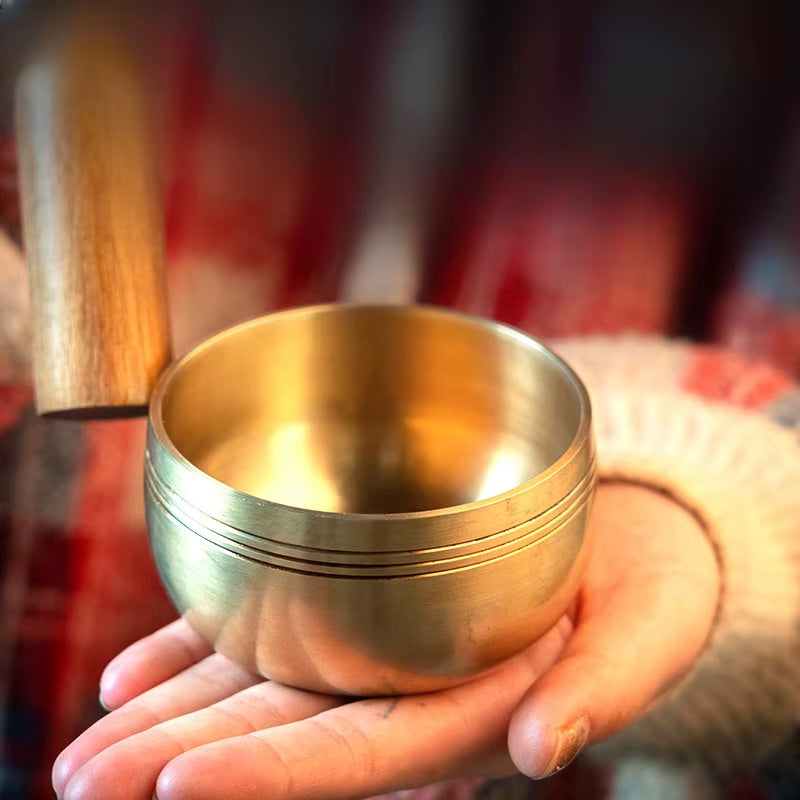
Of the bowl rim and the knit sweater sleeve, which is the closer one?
the bowl rim

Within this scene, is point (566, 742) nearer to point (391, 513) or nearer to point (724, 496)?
point (391, 513)

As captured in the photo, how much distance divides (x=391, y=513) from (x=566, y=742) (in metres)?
0.15

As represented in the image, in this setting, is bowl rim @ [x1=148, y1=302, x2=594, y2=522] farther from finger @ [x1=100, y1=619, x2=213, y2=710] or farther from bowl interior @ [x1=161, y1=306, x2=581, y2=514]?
finger @ [x1=100, y1=619, x2=213, y2=710]

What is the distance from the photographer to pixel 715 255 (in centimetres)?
72

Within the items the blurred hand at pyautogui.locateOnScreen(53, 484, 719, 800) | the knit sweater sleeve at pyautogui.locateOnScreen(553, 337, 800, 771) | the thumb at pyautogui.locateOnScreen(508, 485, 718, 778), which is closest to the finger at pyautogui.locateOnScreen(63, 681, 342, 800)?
the blurred hand at pyautogui.locateOnScreen(53, 484, 719, 800)

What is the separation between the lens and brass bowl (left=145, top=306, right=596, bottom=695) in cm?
42

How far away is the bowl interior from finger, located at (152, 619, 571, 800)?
0.13 m

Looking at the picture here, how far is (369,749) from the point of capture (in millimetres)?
468

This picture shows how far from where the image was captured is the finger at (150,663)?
1.79ft

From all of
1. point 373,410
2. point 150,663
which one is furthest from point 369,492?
point 150,663

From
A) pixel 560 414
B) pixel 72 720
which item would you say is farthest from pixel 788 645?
pixel 72 720

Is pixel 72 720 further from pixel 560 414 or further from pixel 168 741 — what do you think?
pixel 560 414

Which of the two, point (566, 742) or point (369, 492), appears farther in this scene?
point (369, 492)

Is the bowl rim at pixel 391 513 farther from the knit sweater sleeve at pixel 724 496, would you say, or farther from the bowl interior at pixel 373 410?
the knit sweater sleeve at pixel 724 496
